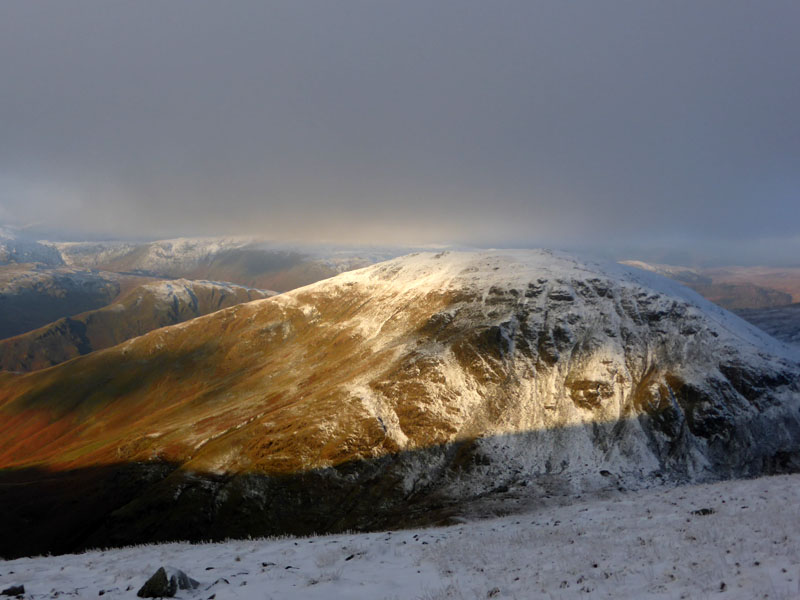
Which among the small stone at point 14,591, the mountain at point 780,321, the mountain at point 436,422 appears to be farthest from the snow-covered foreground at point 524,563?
the mountain at point 780,321

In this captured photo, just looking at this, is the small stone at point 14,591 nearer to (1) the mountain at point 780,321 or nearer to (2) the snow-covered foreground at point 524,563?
(2) the snow-covered foreground at point 524,563

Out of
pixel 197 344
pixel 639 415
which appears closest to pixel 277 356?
pixel 197 344

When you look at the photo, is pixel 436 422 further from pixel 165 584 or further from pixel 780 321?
pixel 780 321

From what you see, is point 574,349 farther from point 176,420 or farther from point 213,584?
point 176,420

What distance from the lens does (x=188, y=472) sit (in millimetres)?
67375

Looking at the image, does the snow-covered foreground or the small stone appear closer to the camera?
the snow-covered foreground

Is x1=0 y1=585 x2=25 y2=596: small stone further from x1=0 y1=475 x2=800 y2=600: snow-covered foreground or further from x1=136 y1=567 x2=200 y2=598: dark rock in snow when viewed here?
x1=136 y1=567 x2=200 y2=598: dark rock in snow

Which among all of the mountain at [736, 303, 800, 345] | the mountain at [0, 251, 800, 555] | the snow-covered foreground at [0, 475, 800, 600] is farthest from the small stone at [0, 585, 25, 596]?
the mountain at [736, 303, 800, 345]

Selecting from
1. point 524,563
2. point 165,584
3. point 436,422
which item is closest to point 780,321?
point 436,422

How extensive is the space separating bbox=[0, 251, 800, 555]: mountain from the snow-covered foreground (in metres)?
39.8

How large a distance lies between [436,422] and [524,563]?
213 ft

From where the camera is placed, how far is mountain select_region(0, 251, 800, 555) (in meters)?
62.1

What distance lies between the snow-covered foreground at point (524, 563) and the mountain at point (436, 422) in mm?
39756

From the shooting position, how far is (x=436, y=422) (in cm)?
7644
